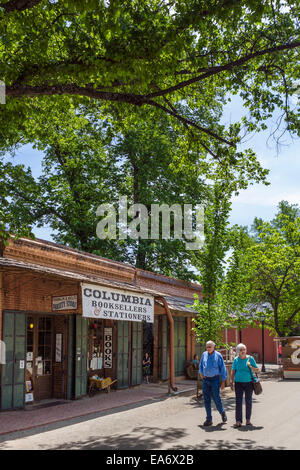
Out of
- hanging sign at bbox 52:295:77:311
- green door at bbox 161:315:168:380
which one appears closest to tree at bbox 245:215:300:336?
green door at bbox 161:315:168:380

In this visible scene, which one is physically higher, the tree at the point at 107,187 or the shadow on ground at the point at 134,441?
the tree at the point at 107,187

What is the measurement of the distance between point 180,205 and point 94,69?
64.1 ft

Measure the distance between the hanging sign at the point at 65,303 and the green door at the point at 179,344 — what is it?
10.0 m

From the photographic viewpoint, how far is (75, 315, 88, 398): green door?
16172 millimetres

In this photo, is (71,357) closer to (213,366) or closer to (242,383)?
(213,366)

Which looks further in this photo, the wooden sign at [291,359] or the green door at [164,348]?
the wooden sign at [291,359]

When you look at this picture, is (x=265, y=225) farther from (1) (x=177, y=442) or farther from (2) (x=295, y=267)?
(1) (x=177, y=442)

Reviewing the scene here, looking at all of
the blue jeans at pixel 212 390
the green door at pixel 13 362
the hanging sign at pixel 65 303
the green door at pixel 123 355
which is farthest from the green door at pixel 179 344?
the blue jeans at pixel 212 390

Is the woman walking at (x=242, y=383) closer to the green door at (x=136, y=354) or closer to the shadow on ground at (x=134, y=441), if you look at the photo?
the shadow on ground at (x=134, y=441)

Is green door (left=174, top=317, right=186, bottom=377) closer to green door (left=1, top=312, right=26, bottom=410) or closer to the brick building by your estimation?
the brick building

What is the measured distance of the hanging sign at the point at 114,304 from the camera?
13.8 metres

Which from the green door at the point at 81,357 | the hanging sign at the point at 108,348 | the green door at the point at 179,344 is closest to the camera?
the green door at the point at 81,357
